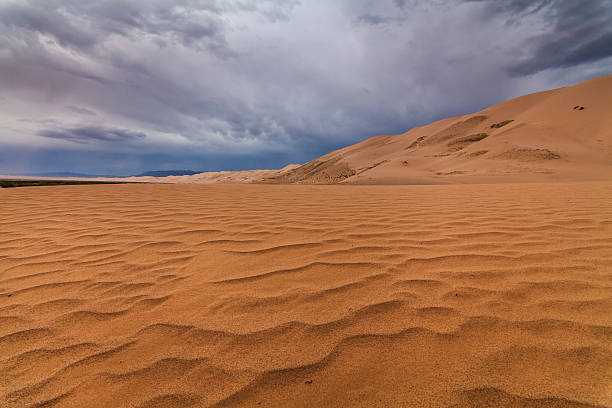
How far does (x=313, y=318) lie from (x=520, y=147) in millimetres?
21388

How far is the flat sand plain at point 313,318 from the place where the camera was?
1.03m

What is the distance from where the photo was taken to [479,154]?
A: 725 inches

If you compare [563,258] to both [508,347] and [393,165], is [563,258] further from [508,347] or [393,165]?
[393,165]

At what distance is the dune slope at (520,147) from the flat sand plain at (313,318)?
1173cm

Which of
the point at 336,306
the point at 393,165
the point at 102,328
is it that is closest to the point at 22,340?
the point at 102,328

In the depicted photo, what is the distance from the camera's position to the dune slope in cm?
1377

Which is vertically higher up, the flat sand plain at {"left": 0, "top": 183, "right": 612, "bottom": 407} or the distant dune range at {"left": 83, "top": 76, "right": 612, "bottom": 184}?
the distant dune range at {"left": 83, "top": 76, "right": 612, "bottom": 184}

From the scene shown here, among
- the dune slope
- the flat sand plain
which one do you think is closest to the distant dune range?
the dune slope

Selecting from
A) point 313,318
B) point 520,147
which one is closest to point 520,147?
point 520,147

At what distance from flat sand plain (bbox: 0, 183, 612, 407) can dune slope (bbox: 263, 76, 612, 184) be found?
1173 centimetres

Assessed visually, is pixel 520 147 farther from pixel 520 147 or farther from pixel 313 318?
pixel 313 318

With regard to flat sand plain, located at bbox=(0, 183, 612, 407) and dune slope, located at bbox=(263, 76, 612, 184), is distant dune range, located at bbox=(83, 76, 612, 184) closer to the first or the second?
dune slope, located at bbox=(263, 76, 612, 184)

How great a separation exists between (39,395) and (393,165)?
73.1 ft

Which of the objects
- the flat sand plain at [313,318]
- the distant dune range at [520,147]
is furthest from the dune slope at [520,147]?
the flat sand plain at [313,318]
